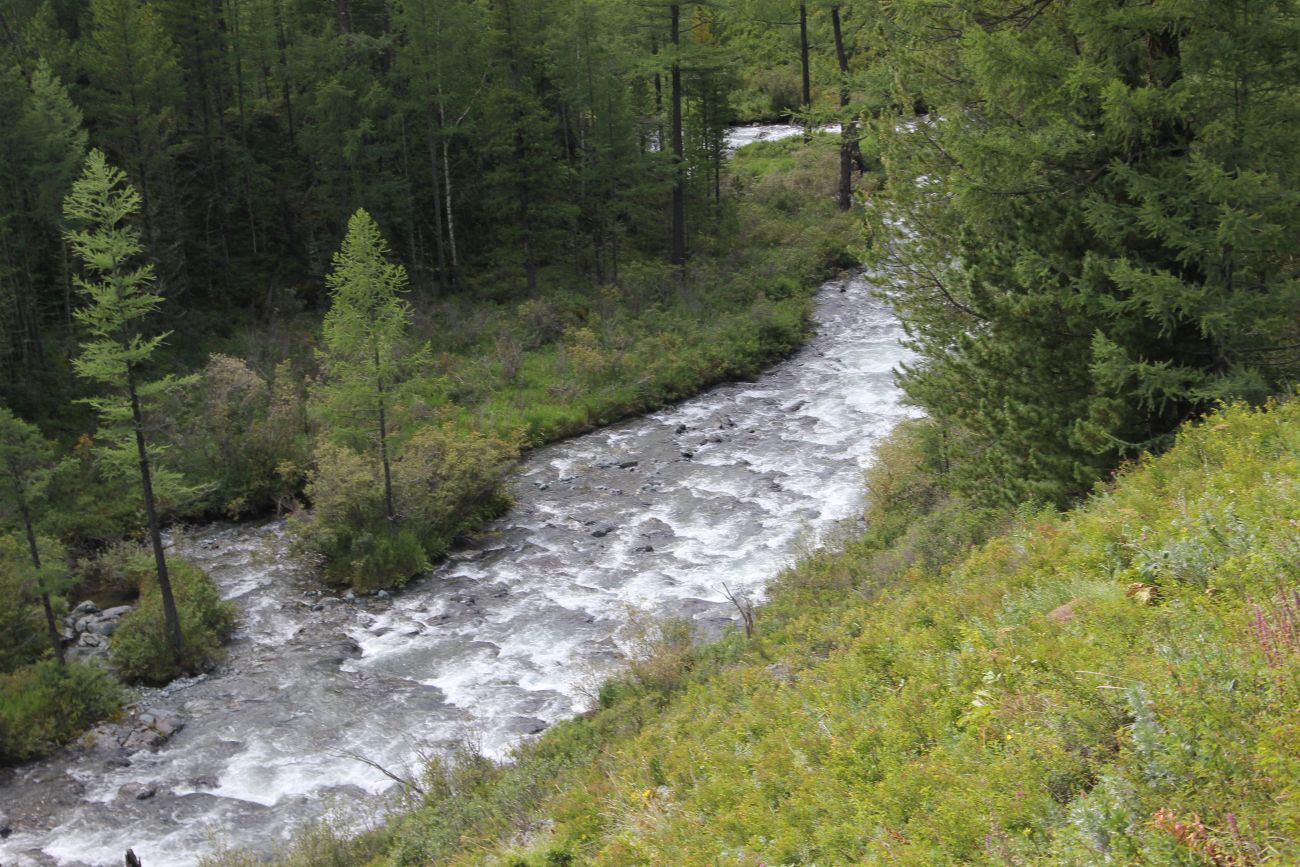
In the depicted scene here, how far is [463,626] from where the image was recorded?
1866 cm

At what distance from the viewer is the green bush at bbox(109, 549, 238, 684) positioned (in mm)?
Result: 17516

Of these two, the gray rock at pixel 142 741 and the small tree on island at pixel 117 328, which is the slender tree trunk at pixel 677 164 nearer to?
the small tree on island at pixel 117 328

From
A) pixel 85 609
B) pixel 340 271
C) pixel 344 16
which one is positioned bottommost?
pixel 85 609

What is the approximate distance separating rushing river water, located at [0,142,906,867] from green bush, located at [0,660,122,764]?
408 millimetres

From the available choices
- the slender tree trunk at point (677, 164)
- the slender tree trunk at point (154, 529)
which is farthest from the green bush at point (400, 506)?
the slender tree trunk at point (677, 164)

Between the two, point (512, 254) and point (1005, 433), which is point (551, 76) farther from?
point (1005, 433)

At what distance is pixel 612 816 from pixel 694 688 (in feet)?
10.5

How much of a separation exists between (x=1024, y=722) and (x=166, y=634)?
1673 cm

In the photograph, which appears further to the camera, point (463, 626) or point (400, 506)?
point (400, 506)

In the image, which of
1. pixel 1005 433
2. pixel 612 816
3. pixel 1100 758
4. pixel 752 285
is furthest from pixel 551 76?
pixel 1100 758

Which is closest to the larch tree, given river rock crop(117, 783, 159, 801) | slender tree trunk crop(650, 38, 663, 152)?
river rock crop(117, 783, 159, 801)

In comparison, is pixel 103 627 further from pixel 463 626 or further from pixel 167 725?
pixel 463 626

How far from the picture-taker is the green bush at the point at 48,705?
50.6 feet

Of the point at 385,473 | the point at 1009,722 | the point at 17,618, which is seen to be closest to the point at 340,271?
the point at 385,473
